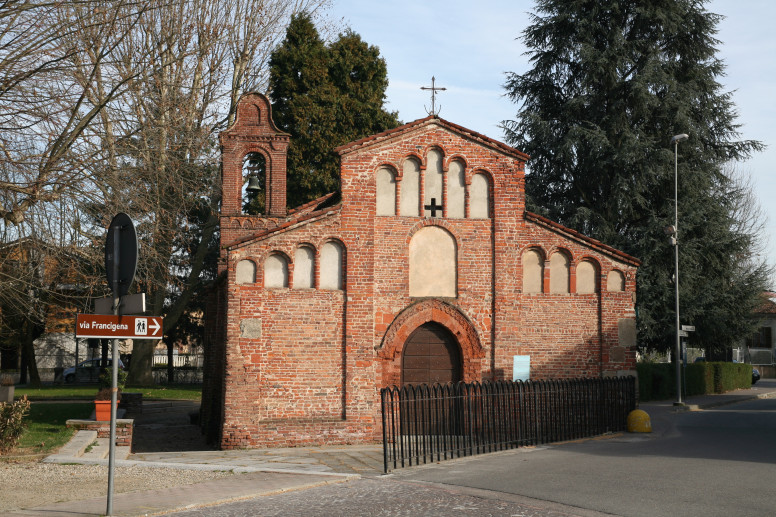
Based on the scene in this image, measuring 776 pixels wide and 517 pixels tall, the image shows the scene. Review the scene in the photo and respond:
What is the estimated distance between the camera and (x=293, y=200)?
32625 mm

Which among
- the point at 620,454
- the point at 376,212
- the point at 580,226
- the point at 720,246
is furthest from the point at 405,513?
the point at 720,246

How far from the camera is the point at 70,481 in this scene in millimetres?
10805

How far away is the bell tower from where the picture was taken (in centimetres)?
2036

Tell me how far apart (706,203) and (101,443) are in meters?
25.5

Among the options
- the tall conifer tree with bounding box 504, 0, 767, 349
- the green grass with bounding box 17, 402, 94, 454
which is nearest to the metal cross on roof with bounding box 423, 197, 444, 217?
the green grass with bounding box 17, 402, 94, 454

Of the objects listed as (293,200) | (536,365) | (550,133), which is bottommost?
(536,365)

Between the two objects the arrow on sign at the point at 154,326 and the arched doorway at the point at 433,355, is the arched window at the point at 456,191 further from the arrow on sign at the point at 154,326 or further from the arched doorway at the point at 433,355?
the arrow on sign at the point at 154,326

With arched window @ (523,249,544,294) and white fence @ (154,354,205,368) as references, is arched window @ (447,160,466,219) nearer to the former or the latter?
arched window @ (523,249,544,294)

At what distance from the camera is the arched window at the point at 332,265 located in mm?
17000

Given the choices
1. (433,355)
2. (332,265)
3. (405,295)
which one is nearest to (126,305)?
(332,265)

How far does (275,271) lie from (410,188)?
360 cm

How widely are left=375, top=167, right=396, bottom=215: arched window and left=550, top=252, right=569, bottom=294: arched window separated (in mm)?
3976

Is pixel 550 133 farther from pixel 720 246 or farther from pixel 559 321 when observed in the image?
pixel 559 321

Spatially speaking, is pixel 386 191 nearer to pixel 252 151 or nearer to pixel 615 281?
pixel 252 151
